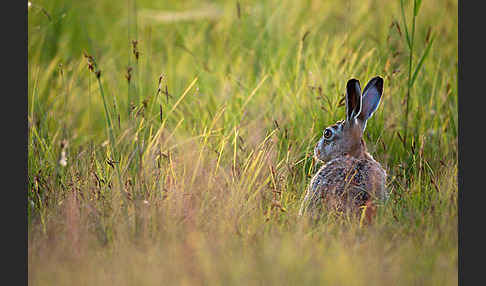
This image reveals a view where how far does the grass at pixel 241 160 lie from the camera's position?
3.64m

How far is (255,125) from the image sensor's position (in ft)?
17.6

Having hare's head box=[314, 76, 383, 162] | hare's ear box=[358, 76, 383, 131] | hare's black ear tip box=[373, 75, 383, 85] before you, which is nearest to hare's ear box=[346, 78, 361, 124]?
hare's head box=[314, 76, 383, 162]

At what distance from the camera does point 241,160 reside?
477cm

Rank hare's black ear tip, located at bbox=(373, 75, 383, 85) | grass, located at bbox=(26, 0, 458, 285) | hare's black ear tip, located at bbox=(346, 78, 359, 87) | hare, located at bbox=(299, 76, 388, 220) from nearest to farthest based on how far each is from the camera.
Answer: grass, located at bbox=(26, 0, 458, 285), hare, located at bbox=(299, 76, 388, 220), hare's black ear tip, located at bbox=(346, 78, 359, 87), hare's black ear tip, located at bbox=(373, 75, 383, 85)

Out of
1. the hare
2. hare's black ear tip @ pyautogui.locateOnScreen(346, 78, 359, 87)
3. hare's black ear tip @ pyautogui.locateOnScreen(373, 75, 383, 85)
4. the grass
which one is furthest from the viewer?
hare's black ear tip @ pyautogui.locateOnScreen(373, 75, 383, 85)

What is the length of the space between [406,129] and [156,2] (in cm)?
436

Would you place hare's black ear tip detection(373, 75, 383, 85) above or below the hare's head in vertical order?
above

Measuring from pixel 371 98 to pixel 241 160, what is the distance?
1072mm

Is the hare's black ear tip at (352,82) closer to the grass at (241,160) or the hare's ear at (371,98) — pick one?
the hare's ear at (371,98)

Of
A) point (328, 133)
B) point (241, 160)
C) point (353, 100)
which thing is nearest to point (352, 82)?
point (353, 100)

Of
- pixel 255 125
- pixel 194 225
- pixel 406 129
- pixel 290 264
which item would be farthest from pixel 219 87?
pixel 290 264

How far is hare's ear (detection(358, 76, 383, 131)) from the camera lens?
16.3ft

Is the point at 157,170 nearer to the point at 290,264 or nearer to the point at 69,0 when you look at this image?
the point at 290,264

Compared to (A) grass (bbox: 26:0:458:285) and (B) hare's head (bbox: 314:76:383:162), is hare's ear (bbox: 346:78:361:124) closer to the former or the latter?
(B) hare's head (bbox: 314:76:383:162)
